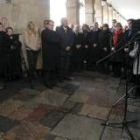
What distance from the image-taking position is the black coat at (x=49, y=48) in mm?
6098

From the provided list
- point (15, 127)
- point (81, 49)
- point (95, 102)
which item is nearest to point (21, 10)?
point (81, 49)

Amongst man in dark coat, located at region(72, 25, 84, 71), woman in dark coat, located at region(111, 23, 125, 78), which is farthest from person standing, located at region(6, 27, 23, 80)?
woman in dark coat, located at region(111, 23, 125, 78)

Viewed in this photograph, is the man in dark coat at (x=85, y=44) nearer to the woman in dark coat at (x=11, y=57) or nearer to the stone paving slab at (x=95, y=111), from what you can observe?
the woman in dark coat at (x=11, y=57)

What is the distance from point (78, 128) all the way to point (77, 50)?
4303mm

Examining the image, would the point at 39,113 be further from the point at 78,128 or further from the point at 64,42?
the point at 64,42

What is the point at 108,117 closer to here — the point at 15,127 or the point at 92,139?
the point at 92,139

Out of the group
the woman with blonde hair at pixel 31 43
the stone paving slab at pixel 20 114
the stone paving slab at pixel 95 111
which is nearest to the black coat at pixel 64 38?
the woman with blonde hair at pixel 31 43

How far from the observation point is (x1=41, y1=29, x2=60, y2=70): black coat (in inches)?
240

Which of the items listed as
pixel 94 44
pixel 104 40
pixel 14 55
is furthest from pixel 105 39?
pixel 14 55

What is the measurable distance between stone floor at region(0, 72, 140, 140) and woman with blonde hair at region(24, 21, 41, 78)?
0.56 meters

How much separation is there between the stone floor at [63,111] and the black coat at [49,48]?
522 millimetres

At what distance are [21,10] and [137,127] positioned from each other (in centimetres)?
432

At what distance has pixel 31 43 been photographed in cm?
657

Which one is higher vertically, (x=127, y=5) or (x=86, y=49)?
(x=127, y=5)
